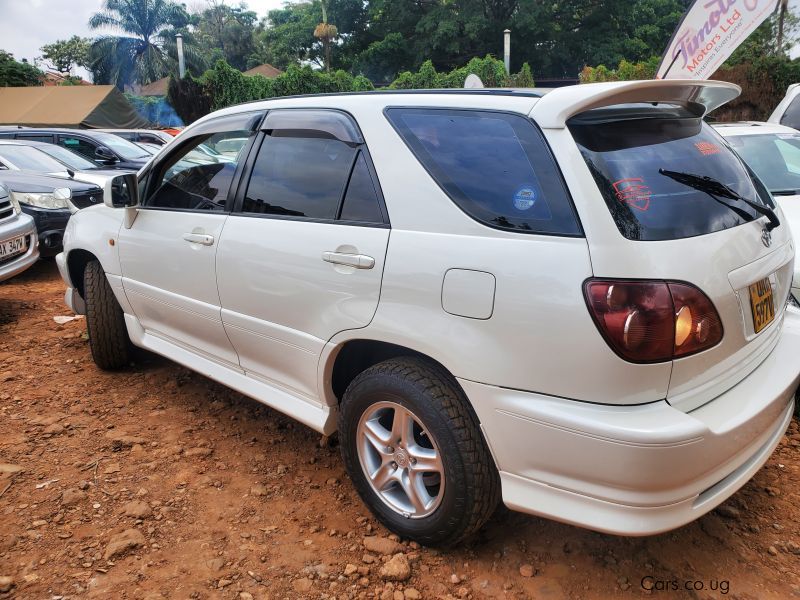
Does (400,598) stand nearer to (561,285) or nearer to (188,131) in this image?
(561,285)

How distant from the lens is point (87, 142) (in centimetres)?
1046

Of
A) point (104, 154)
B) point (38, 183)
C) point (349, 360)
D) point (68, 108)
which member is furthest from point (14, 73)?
point (349, 360)

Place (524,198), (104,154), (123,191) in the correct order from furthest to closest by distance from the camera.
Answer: (104,154) → (123,191) → (524,198)

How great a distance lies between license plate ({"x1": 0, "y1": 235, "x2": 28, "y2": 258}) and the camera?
5461mm

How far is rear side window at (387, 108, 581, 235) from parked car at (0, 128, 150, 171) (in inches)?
360

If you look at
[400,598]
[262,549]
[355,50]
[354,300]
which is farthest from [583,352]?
[355,50]

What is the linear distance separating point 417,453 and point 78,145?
10532 millimetres

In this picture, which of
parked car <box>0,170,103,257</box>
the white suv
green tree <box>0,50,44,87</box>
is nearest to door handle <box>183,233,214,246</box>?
the white suv

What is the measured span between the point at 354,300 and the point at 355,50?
4385 cm

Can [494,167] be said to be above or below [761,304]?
above

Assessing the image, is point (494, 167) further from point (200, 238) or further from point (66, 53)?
point (66, 53)

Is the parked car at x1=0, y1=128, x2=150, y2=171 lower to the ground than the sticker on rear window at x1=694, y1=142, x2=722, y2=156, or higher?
lower

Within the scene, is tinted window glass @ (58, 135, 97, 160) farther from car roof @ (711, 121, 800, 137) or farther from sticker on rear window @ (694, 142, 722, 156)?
sticker on rear window @ (694, 142, 722, 156)

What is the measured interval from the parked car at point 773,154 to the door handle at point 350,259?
11.5ft
